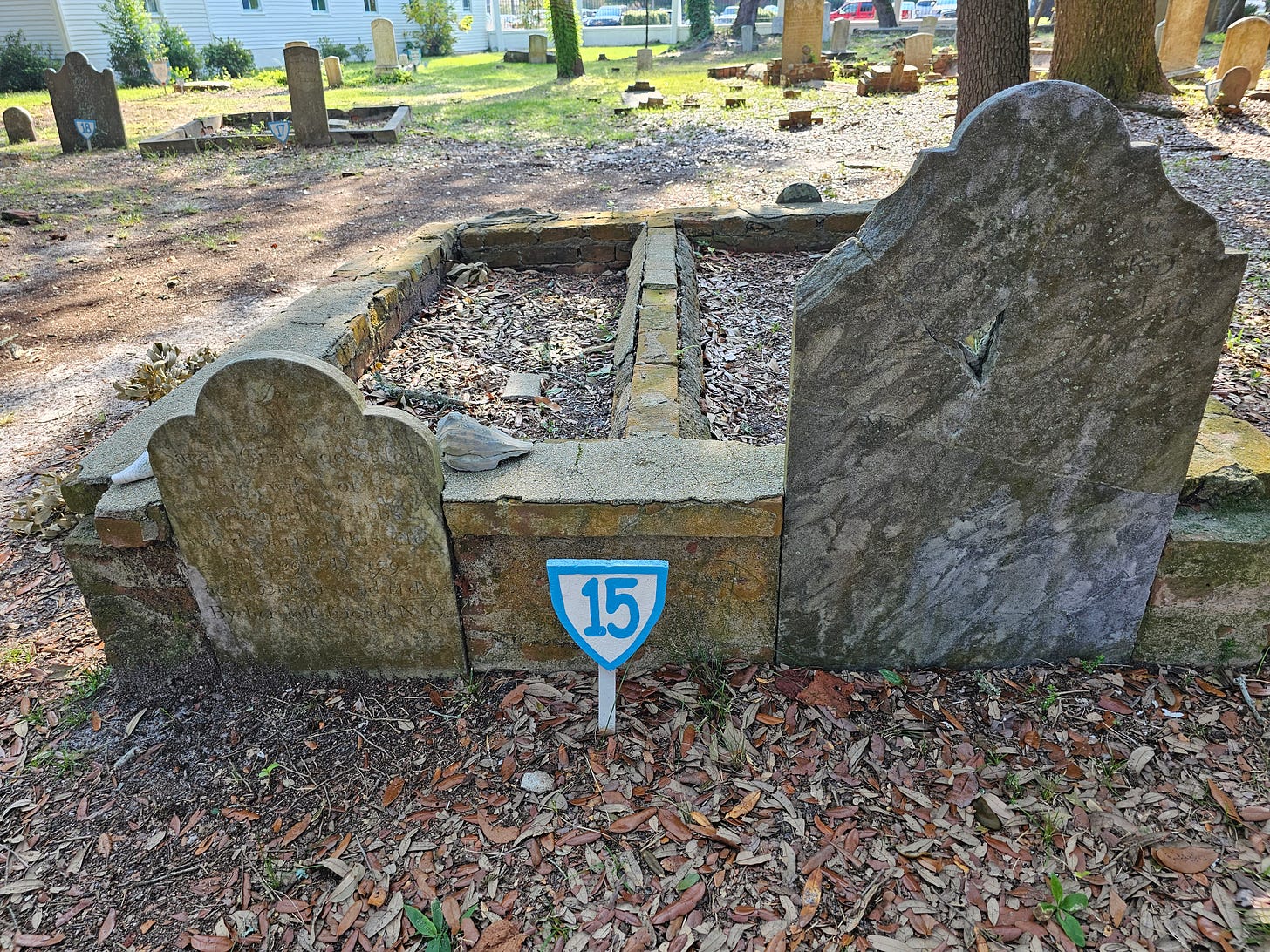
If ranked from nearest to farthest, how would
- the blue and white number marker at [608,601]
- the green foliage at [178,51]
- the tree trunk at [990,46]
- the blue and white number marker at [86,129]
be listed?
the blue and white number marker at [608,601] < the tree trunk at [990,46] < the blue and white number marker at [86,129] < the green foliage at [178,51]

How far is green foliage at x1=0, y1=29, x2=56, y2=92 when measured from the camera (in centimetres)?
2034

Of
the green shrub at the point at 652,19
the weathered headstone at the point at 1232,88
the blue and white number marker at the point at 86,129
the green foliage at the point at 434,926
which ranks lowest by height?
the green foliage at the point at 434,926

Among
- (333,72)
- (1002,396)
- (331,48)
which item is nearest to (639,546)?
(1002,396)

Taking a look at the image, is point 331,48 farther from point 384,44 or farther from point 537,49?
point 537,49

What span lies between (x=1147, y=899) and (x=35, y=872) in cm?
291

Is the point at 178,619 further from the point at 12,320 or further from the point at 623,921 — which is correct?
the point at 12,320

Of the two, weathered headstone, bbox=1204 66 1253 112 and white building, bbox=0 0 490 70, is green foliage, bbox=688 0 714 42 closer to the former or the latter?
white building, bbox=0 0 490 70

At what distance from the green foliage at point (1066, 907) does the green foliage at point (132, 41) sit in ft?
92.1

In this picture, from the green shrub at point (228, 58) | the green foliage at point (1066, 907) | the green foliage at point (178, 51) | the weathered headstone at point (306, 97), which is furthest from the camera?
the green shrub at point (228, 58)

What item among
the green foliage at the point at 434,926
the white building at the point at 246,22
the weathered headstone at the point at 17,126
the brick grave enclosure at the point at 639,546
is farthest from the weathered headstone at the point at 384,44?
the green foliage at the point at 434,926

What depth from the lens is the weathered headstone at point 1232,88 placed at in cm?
996

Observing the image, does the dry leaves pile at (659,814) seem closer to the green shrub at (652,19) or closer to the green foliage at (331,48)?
the green foliage at (331,48)

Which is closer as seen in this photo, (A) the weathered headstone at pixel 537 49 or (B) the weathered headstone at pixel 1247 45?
(B) the weathered headstone at pixel 1247 45

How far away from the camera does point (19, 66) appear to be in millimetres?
20500
